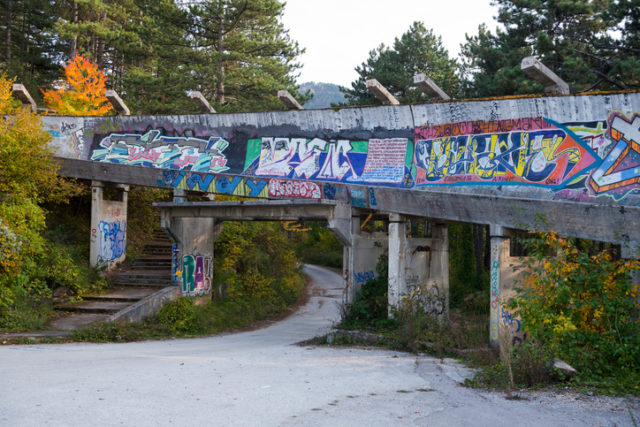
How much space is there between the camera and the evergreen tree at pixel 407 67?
37062 mm

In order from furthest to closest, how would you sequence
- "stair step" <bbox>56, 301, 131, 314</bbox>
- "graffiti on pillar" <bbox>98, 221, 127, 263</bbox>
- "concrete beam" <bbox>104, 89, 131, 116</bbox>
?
"graffiti on pillar" <bbox>98, 221, 127, 263</bbox> → "concrete beam" <bbox>104, 89, 131, 116</bbox> → "stair step" <bbox>56, 301, 131, 314</bbox>

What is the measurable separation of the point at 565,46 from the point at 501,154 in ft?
35.4

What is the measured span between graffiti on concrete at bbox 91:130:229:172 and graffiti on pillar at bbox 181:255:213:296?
136 inches

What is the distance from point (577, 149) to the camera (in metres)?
13.5

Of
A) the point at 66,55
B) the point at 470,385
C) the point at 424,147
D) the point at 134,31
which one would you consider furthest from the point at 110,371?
the point at 66,55

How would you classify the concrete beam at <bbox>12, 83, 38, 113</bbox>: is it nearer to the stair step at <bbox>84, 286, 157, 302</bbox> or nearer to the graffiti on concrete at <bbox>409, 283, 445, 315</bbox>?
the stair step at <bbox>84, 286, 157, 302</bbox>

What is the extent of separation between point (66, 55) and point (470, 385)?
39.6 m

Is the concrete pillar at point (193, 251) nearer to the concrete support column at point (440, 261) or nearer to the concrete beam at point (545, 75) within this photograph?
the concrete support column at point (440, 261)

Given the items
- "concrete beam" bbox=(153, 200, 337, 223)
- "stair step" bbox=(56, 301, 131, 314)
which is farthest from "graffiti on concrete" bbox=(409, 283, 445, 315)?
"stair step" bbox=(56, 301, 131, 314)

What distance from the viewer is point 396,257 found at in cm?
1630

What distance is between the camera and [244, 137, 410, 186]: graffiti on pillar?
17.2 metres

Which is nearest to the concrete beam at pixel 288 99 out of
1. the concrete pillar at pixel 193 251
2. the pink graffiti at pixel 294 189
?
the pink graffiti at pixel 294 189

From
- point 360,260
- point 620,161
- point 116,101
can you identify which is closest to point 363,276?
point 360,260

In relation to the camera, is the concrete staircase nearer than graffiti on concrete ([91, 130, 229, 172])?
Yes
